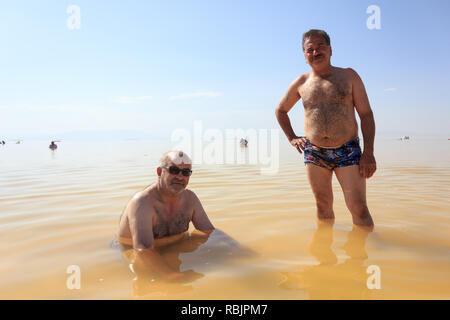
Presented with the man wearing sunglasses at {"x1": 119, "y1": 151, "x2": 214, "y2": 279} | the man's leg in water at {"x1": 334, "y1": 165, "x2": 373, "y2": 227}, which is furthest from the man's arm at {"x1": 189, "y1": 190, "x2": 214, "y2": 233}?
the man's leg in water at {"x1": 334, "y1": 165, "x2": 373, "y2": 227}

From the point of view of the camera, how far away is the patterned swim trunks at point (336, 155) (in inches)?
149

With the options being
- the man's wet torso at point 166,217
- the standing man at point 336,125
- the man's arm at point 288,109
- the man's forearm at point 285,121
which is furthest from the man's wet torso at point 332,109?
the man's wet torso at point 166,217

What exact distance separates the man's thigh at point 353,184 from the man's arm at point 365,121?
0.07 metres

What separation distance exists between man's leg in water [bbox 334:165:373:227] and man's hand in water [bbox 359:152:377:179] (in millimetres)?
53

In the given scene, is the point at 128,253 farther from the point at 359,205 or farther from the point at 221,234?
the point at 359,205

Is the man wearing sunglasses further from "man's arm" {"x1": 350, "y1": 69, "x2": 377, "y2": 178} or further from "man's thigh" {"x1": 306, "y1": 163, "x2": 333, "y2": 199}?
"man's arm" {"x1": 350, "y1": 69, "x2": 377, "y2": 178}

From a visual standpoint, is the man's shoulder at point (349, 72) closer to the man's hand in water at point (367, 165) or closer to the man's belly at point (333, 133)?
the man's belly at point (333, 133)

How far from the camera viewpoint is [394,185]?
24.0 feet

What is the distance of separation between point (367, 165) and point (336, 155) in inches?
14.9

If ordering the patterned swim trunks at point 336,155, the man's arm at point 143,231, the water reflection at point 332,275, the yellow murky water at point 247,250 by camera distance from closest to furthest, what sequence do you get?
1. the water reflection at point 332,275
2. the yellow murky water at point 247,250
3. the man's arm at point 143,231
4. the patterned swim trunks at point 336,155

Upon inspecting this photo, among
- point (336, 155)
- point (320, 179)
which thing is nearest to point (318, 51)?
point (336, 155)

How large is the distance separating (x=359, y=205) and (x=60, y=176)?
853 centimetres

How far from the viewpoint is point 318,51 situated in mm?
3773

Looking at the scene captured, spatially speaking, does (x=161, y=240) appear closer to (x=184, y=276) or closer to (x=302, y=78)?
(x=184, y=276)
